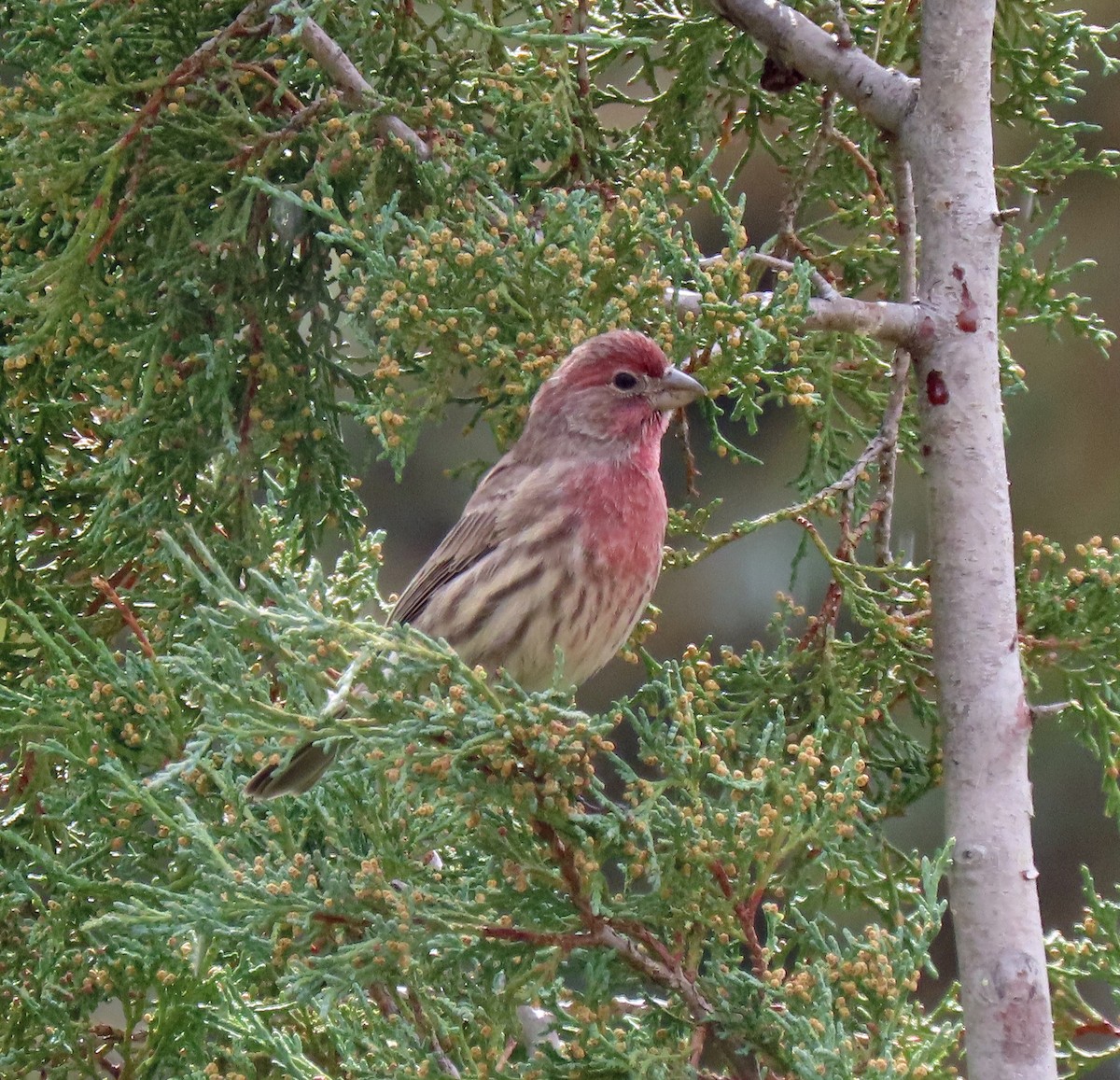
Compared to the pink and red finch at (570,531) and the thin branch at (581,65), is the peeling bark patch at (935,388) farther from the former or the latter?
the thin branch at (581,65)

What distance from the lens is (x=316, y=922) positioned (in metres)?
3.25

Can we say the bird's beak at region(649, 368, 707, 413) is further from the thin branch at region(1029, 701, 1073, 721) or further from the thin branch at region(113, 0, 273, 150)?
the thin branch at region(113, 0, 273, 150)

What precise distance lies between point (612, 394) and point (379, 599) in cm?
86

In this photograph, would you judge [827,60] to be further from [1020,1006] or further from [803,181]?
[1020,1006]

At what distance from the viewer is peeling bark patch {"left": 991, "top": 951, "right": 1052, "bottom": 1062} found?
3277 millimetres

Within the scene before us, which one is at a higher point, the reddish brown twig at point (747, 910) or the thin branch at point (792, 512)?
the thin branch at point (792, 512)

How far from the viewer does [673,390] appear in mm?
4195

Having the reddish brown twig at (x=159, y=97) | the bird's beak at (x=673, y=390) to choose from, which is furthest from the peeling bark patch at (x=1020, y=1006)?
the reddish brown twig at (x=159, y=97)

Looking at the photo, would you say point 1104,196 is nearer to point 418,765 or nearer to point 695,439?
point 695,439

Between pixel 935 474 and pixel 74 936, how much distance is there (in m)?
2.56

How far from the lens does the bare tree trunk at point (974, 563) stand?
132 inches

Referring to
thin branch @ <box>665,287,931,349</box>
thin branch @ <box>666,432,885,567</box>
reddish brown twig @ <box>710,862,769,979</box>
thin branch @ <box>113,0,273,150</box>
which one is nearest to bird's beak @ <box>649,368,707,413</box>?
thin branch @ <box>665,287,931,349</box>

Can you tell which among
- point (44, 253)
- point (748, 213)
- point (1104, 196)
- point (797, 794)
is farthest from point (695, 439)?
point (797, 794)

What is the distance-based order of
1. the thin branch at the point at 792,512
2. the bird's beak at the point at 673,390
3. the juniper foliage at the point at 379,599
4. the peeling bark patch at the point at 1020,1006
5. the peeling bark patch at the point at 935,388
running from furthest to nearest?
the bird's beak at the point at 673,390 < the thin branch at the point at 792,512 < the peeling bark patch at the point at 935,388 < the peeling bark patch at the point at 1020,1006 < the juniper foliage at the point at 379,599
